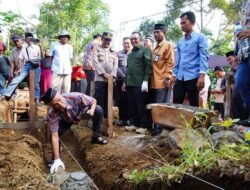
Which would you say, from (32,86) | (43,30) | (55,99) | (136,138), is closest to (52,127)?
(55,99)

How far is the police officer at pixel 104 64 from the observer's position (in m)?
7.00

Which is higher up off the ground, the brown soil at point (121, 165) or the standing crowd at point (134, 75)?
the standing crowd at point (134, 75)

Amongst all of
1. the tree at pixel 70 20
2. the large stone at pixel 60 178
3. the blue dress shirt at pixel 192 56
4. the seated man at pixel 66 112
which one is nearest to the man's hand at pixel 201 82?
the blue dress shirt at pixel 192 56

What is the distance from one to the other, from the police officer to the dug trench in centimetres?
74

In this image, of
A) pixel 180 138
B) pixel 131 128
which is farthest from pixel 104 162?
pixel 131 128

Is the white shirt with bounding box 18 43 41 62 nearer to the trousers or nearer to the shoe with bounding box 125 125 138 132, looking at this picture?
the trousers

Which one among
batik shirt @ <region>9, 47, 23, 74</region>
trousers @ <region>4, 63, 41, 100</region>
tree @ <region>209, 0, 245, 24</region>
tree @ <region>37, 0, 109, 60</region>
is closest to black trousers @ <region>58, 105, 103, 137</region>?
trousers @ <region>4, 63, 41, 100</region>

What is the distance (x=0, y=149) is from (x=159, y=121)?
2.31m

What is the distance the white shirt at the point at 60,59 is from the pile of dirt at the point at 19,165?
180 cm

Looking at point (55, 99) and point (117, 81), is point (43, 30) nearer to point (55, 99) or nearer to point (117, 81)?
point (117, 81)

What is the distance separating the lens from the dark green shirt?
6.34 meters

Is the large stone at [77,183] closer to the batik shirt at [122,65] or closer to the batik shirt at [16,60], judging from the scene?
the batik shirt at [122,65]

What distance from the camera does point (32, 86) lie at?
691 centimetres

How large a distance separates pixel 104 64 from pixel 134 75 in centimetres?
91
